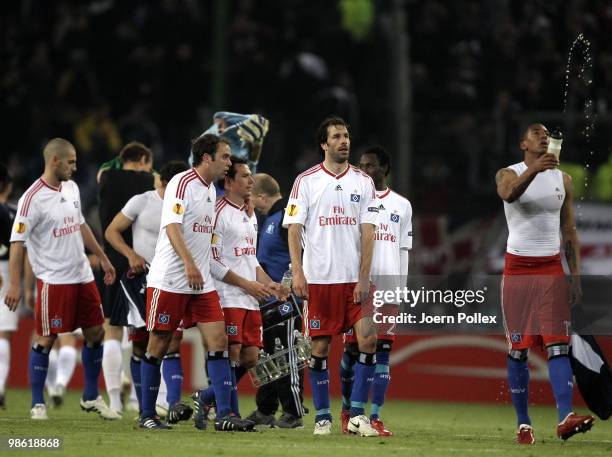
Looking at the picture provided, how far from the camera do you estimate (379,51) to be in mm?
19312

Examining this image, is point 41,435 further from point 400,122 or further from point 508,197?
point 400,122

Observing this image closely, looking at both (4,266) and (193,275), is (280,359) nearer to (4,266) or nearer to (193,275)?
(193,275)

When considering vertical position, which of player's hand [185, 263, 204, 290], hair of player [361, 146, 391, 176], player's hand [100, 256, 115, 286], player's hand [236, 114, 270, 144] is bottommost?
player's hand [185, 263, 204, 290]

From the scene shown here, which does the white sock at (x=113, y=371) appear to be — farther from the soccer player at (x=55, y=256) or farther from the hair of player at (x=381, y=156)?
the hair of player at (x=381, y=156)

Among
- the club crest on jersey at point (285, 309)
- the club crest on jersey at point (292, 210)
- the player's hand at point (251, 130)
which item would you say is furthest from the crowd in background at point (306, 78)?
the club crest on jersey at point (292, 210)

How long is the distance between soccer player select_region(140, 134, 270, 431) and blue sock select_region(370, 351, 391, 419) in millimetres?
1092

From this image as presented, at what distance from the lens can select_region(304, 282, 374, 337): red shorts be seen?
10086mm

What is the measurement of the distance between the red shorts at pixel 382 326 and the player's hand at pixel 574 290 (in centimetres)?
148

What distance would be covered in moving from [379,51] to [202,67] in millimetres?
3332

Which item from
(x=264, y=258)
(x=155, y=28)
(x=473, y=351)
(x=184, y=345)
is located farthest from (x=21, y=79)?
(x=264, y=258)

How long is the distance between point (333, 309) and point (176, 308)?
1180mm

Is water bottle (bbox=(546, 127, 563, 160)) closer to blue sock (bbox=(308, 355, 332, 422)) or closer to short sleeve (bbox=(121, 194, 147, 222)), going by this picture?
blue sock (bbox=(308, 355, 332, 422))

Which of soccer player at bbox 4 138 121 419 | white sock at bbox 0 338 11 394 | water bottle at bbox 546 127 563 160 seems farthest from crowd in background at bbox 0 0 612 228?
water bottle at bbox 546 127 563 160

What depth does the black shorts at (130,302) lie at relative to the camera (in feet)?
39.1
